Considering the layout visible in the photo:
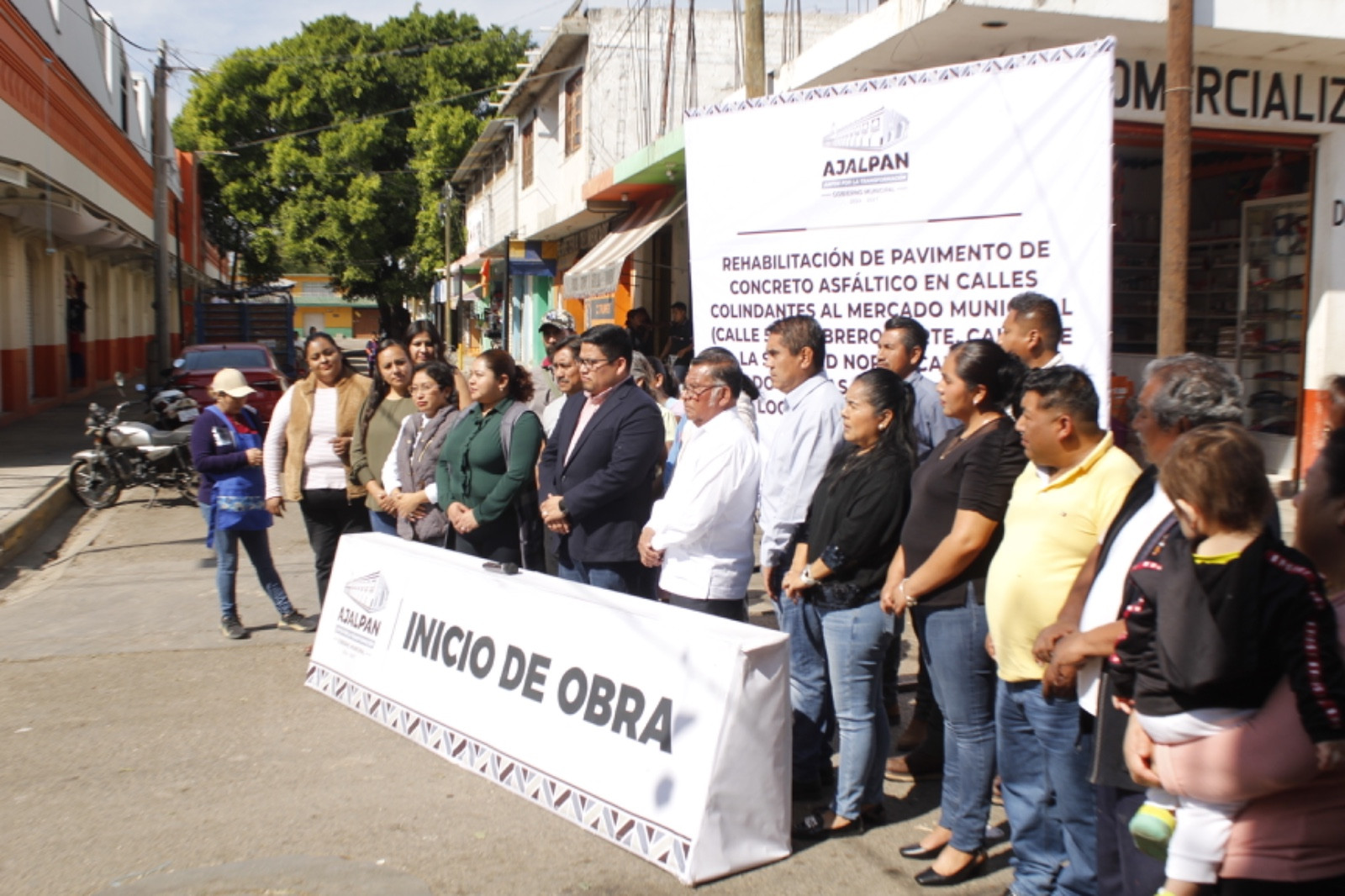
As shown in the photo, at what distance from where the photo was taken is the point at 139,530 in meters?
11.2

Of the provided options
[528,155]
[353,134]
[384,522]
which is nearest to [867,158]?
[384,522]

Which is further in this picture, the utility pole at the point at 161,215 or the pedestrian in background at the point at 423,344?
the utility pole at the point at 161,215

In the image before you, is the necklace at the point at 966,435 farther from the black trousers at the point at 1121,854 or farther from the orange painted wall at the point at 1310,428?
the orange painted wall at the point at 1310,428

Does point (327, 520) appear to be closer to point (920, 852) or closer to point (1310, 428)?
point (920, 852)

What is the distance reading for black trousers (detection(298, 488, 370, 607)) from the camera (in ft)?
21.8

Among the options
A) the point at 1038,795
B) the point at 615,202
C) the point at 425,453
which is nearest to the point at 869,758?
the point at 1038,795

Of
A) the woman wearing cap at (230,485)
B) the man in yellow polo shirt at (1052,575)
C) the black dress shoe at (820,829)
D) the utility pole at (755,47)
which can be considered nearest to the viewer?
the man in yellow polo shirt at (1052,575)

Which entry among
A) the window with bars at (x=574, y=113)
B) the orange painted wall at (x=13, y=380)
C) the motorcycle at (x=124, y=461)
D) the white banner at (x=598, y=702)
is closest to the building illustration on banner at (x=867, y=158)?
the white banner at (x=598, y=702)

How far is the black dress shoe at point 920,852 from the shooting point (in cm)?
398

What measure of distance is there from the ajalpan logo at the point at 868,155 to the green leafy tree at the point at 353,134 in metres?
35.3

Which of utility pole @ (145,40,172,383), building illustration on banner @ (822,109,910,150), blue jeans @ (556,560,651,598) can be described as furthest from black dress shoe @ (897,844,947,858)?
utility pole @ (145,40,172,383)

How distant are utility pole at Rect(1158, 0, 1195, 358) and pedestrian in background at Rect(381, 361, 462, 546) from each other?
14.0ft

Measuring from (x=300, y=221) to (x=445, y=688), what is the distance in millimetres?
37412

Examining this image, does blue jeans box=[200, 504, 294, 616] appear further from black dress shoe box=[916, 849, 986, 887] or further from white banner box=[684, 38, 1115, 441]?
black dress shoe box=[916, 849, 986, 887]
